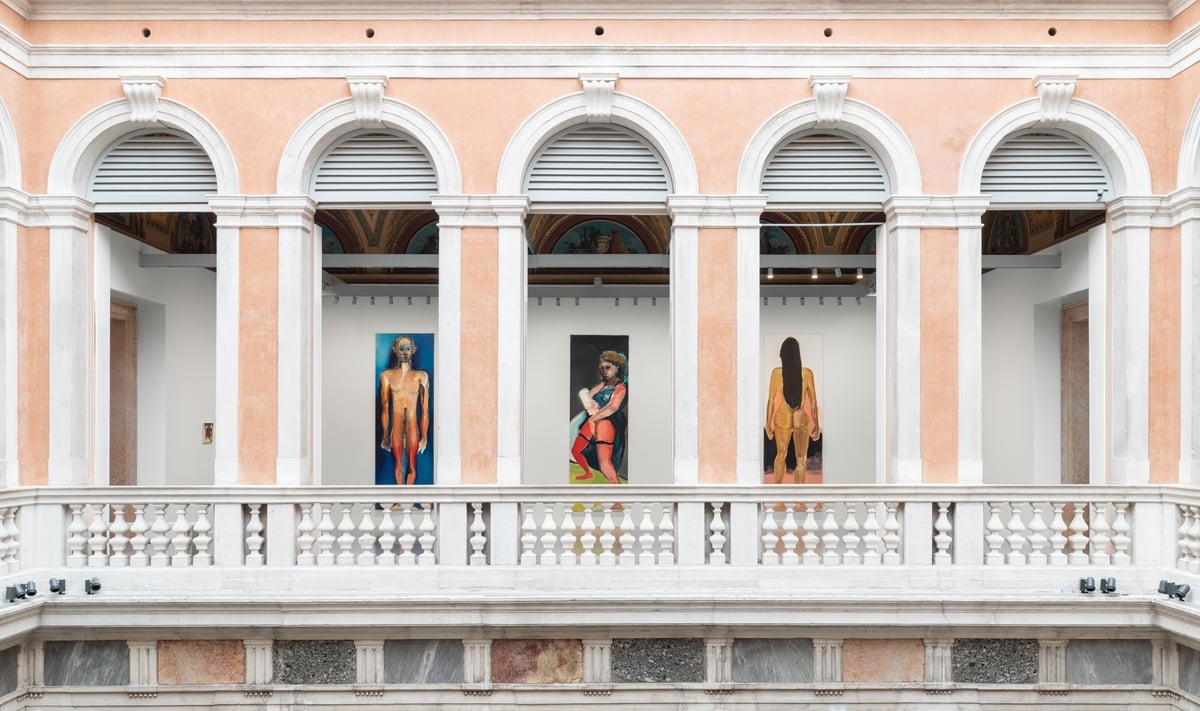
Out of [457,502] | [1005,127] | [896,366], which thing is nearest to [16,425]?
[457,502]

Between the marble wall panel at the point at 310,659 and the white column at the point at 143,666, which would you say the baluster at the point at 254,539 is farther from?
the white column at the point at 143,666

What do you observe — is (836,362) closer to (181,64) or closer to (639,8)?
(639,8)

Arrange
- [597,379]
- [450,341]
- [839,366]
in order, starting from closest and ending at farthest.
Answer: [450,341] < [597,379] < [839,366]

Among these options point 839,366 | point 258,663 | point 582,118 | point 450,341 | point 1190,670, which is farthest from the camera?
point 839,366

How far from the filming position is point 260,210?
6988 millimetres

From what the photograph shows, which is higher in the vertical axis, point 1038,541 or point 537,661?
point 1038,541

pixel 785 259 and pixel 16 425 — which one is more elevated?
pixel 785 259

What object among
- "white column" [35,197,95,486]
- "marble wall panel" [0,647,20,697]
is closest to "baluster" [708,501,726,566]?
"white column" [35,197,95,486]

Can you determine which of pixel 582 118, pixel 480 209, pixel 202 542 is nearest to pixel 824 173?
pixel 582 118

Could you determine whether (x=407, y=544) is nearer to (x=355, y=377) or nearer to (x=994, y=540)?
(x=355, y=377)

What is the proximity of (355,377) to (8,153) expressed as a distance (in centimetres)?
406

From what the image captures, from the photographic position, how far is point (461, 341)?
6992mm

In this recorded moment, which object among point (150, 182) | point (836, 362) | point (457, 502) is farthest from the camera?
point (836, 362)

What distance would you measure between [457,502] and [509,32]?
3.62 metres
